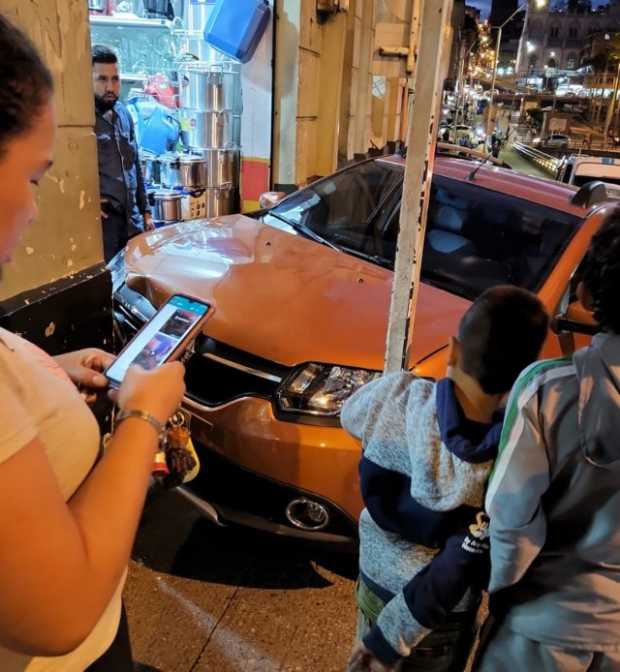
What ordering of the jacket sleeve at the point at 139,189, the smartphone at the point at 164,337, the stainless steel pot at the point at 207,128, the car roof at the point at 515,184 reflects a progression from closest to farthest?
the smartphone at the point at 164,337, the car roof at the point at 515,184, the jacket sleeve at the point at 139,189, the stainless steel pot at the point at 207,128

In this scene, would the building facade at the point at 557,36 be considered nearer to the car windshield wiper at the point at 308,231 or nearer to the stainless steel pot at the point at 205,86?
the stainless steel pot at the point at 205,86

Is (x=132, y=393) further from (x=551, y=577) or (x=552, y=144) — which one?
(x=552, y=144)

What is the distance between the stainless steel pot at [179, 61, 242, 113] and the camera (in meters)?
7.81

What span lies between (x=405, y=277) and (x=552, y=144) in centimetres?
4291

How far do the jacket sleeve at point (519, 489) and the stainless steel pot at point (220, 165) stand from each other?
741 cm

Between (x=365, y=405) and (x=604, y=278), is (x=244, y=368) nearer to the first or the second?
(x=365, y=405)

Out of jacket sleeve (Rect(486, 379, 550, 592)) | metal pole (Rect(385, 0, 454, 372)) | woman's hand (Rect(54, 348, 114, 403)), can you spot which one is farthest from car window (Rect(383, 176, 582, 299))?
woman's hand (Rect(54, 348, 114, 403))

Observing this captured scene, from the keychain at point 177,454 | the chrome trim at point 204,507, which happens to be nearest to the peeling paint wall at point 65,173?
the chrome trim at point 204,507

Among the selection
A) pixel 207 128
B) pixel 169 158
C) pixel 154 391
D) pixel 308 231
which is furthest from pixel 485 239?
pixel 207 128

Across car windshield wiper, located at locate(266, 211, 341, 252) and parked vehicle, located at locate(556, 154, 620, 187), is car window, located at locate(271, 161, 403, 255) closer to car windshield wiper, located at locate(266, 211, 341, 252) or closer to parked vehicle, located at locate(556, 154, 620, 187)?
car windshield wiper, located at locate(266, 211, 341, 252)

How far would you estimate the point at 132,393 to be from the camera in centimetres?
112

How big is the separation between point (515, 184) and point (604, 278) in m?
2.86

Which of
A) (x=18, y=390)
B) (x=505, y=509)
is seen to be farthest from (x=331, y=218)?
(x=18, y=390)

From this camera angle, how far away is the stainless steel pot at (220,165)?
26.9ft
